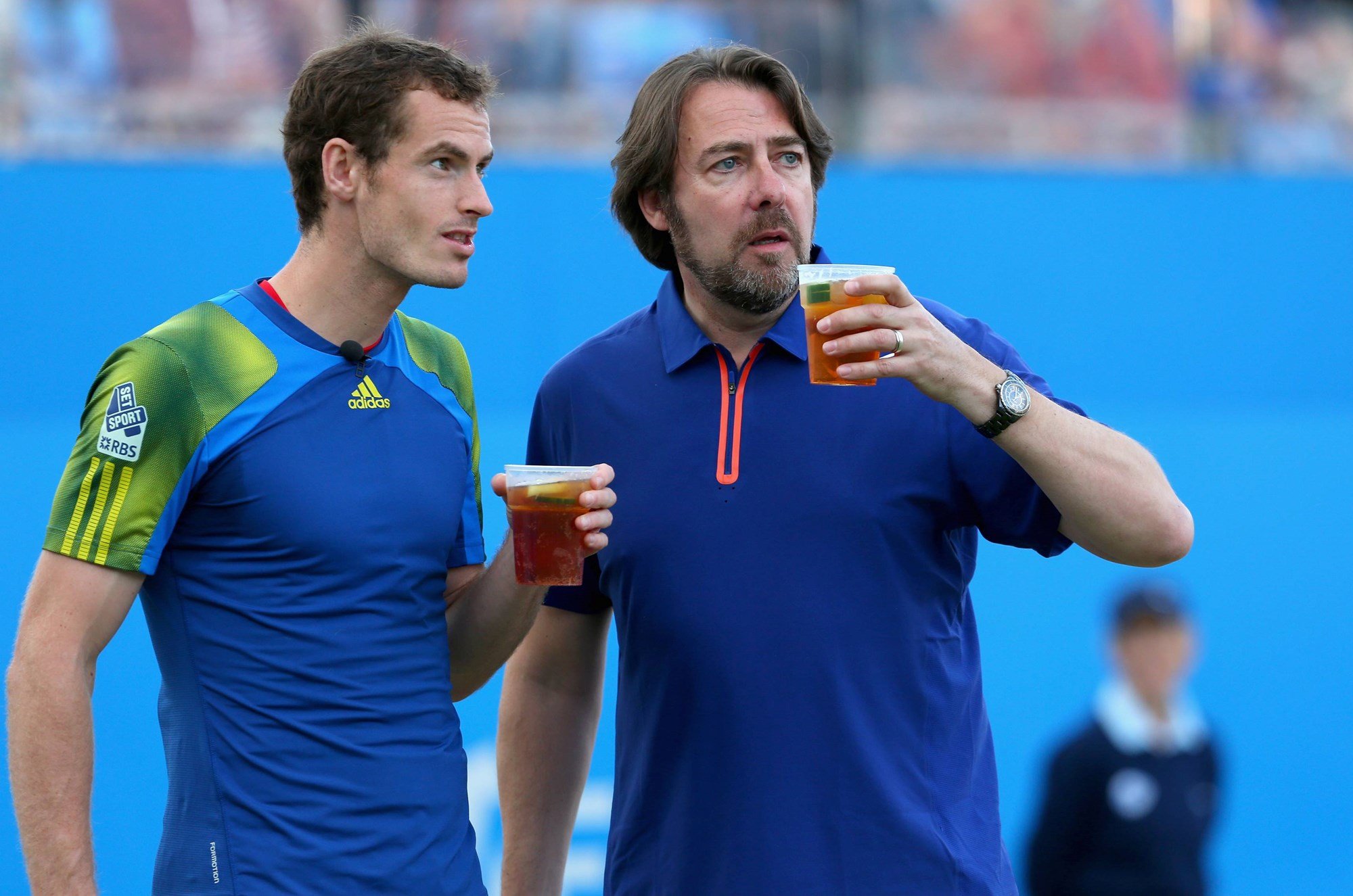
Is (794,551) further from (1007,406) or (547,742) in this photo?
(547,742)

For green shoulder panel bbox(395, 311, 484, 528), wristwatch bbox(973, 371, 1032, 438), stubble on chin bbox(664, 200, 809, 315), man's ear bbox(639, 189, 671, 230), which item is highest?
man's ear bbox(639, 189, 671, 230)

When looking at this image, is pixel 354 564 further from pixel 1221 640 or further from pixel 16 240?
pixel 1221 640

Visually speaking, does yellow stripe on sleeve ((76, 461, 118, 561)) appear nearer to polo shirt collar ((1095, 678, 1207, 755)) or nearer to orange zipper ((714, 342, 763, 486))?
orange zipper ((714, 342, 763, 486))

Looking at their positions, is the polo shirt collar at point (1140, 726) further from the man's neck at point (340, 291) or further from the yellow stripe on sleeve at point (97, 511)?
the yellow stripe on sleeve at point (97, 511)

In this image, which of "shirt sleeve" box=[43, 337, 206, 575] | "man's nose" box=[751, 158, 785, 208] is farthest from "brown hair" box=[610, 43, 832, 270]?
"shirt sleeve" box=[43, 337, 206, 575]

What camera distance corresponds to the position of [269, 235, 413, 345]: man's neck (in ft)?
7.85

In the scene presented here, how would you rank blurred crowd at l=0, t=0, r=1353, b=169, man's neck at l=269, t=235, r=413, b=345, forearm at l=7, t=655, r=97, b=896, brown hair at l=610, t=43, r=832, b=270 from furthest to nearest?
1. blurred crowd at l=0, t=0, r=1353, b=169
2. brown hair at l=610, t=43, r=832, b=270
3. man's neck at l=269, t=235, r=413, b=345
4. forearm at l=7, t=655, r=97, b=896

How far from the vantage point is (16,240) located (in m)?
5.28

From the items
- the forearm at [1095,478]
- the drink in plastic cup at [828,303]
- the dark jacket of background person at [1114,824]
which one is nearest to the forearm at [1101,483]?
the forearm at [1095,478]

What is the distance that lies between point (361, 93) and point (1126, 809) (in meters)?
2.84

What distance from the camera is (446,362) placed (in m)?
2.59

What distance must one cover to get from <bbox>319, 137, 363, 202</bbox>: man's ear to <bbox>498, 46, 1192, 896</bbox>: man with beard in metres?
0.54

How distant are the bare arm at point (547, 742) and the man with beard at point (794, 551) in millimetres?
209

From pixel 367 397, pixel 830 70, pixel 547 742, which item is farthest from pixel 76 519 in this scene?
pixel 830 70
